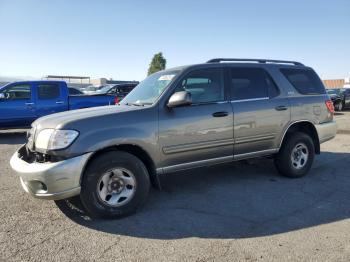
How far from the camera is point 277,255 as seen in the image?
3.28 metres

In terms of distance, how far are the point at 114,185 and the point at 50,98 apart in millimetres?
8559

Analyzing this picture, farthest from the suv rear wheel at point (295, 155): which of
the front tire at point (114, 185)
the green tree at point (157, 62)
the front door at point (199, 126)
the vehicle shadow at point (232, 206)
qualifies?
the green tree at point (157, 62)

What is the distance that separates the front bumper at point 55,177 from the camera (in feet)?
12.6

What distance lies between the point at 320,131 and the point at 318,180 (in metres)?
0.87

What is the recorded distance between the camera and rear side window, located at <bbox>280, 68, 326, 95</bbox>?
596 centimetres

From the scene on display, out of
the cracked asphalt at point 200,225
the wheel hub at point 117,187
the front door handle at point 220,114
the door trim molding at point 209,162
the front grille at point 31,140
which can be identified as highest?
the front door handle at point 220,114

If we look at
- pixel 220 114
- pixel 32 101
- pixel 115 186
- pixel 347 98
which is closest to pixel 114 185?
pixel 115 186

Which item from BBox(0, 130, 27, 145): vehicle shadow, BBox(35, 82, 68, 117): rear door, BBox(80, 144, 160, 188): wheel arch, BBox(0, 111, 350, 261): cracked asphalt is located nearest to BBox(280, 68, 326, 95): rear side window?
BBox(0, 111, 350, 261): cracked asphalt

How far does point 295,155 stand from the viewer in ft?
19.5

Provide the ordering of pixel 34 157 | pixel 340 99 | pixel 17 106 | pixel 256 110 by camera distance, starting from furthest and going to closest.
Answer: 1. pixel 340 99
2. pixel 17 106
3. pixel 256 110
4. pixel 34 157

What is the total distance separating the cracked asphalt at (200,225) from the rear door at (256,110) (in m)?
0.68

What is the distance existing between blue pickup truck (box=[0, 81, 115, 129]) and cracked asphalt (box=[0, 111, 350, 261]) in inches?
243

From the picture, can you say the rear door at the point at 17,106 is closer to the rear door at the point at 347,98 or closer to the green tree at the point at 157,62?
the rear door at the point at 347,98

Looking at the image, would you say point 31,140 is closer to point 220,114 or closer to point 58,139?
point 58,139
